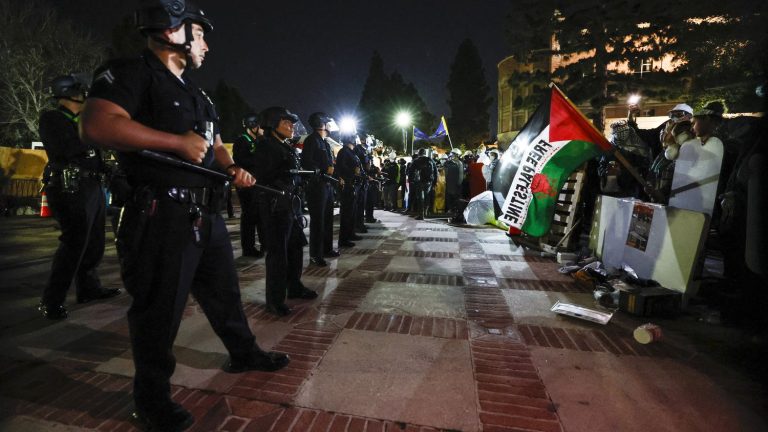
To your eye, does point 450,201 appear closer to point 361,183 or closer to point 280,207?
point 361,183

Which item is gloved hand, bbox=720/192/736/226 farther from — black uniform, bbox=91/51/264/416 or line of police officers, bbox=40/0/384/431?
black uniform, bbox=91/51/264/416

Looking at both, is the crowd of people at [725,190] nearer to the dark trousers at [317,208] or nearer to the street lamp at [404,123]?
the dark trousers at [317,208]

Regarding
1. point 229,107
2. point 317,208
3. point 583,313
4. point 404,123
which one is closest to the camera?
point 583,313

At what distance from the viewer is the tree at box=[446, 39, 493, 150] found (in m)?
60.8

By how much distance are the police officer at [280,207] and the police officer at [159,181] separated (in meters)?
1.42

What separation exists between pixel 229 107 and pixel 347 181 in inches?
2352

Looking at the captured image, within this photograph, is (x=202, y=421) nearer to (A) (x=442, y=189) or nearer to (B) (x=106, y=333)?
(B) (x=106, y=333)

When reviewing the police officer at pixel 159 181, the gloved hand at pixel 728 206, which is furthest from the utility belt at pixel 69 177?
the gloved hand at pixel 728 206

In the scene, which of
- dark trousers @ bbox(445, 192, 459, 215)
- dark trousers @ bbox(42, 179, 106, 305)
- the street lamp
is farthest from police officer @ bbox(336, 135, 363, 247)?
the street lamp

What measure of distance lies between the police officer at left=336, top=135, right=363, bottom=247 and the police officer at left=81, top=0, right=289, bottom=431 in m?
4.91

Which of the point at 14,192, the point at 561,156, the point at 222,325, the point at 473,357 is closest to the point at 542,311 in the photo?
the point at 473,357

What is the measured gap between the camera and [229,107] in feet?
195

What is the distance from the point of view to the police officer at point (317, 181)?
5.21m

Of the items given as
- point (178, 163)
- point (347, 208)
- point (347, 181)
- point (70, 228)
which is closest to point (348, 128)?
point (347, 181)
